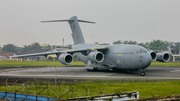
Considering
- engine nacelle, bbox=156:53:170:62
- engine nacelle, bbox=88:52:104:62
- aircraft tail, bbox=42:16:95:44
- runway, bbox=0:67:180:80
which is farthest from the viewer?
aircraft tail, bbox=42:16:95:44

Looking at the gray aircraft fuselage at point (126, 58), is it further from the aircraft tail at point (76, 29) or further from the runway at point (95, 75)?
the aircraft tail at point (76, 29)

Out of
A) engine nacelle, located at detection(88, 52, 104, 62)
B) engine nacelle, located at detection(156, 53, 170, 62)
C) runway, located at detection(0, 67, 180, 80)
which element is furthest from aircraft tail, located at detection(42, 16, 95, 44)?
engine nacelle, located at detection(156, 53, 170, 62)

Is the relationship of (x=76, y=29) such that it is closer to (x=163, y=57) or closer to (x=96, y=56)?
(x=96, y=56)

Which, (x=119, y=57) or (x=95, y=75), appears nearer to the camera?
(x=95, y=75)

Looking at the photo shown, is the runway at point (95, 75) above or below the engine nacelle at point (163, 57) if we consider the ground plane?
below

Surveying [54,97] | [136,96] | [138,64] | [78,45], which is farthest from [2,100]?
[78,45]

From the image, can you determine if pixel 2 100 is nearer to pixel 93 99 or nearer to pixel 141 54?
pixel 93 99

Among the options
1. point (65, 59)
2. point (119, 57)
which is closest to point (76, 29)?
point (65, 59)

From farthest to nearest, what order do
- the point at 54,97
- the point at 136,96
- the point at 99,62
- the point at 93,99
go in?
the point at 99,62, the point at 54,97, the point at 136,96, the point at 93,99

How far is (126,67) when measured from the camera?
99.1 ft

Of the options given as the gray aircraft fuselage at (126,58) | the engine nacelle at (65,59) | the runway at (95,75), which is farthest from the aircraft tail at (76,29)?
the engine nacelle at (65,59)

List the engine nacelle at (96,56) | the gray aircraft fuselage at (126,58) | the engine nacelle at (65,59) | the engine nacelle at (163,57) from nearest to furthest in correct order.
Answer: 1. the gray aircraft fuselage at (126,58)
2. the engine nacelle at (65,59)
3. the engine nacelle at (96,56)
4. the engine nacelle at (163,57)

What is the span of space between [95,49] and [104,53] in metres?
1.57

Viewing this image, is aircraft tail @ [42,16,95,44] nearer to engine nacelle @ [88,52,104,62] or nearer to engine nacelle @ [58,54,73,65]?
engine nacelle @ [88,52,104,62]
